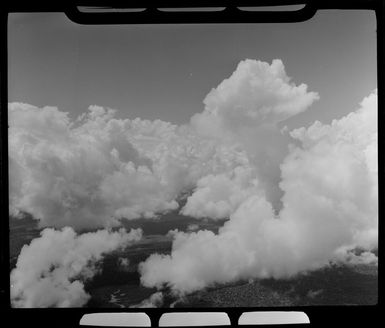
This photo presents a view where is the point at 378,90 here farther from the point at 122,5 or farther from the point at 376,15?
the point at 122,5

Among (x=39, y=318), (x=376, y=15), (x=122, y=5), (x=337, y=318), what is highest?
(x=122, y=5)

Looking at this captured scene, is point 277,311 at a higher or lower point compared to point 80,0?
lower

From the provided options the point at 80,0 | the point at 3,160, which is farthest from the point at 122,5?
the point at 3,160

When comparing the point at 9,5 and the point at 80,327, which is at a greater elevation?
the point at 9,5

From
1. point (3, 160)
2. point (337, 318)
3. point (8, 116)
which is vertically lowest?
point (337, 318)

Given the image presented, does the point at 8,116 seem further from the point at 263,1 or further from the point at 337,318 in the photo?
the point at 337,318

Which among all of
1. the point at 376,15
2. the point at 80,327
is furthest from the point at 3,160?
the point at 376,15

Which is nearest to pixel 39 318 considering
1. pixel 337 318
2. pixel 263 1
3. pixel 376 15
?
pixel 337 318
